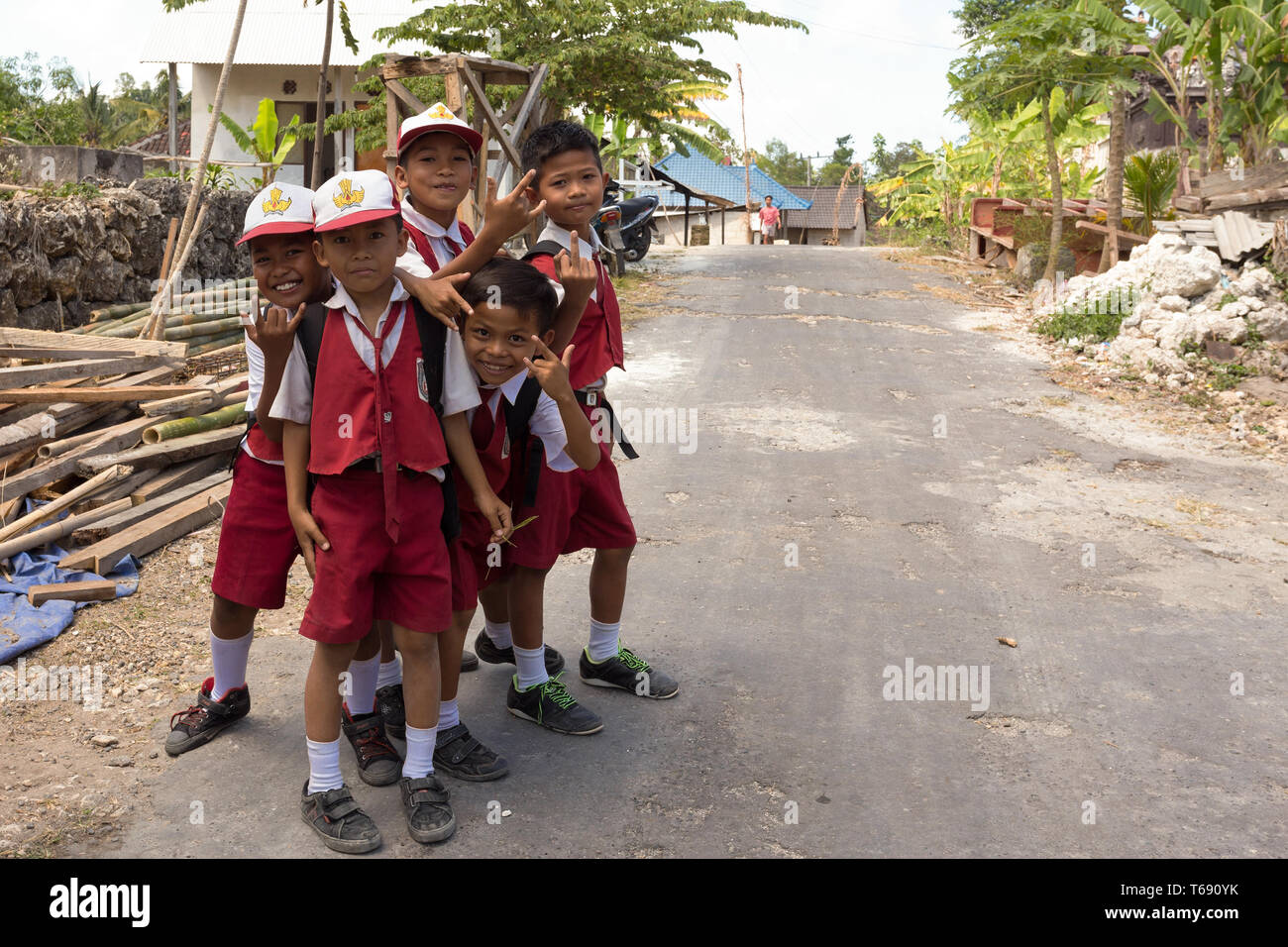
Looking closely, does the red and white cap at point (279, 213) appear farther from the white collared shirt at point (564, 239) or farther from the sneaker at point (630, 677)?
the sneaker at point (630, 677)

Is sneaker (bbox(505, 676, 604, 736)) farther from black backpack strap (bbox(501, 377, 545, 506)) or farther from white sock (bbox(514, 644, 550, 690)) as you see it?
black backpack strap (bbox(501, 377, 545, 506))

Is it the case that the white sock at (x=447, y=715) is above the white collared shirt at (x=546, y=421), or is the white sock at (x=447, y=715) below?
below

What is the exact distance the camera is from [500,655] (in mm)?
4008

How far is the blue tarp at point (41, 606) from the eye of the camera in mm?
4098

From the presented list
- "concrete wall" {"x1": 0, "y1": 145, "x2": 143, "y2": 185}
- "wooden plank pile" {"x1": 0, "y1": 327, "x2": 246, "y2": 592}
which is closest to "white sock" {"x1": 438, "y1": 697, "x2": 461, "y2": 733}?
"wooden plank pile" {"x1": 0, "y1": 327, "x2": 246, "y2": 592}

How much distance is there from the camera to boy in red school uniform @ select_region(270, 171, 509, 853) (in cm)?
277

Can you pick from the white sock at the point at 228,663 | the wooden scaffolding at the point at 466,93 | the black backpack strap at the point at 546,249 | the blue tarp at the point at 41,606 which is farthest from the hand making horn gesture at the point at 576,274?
the wooden scaffolding at the point at 466,93

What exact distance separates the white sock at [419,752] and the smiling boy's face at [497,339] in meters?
1.00

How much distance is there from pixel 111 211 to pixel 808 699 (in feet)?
23.1

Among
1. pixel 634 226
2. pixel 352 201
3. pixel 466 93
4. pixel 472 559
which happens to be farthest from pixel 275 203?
pixel 634 226

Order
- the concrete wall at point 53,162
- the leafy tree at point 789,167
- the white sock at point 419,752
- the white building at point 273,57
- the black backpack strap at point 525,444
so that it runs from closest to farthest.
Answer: the white sock at point 419,752 < the black backpack strap at point 525,444 < the concrete wall at point 53,162 < the white building at point 273,57 < the leafy tree at point 789,167

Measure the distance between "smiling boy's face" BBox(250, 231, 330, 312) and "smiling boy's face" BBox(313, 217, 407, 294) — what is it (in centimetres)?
14

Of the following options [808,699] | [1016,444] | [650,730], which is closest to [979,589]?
[808,699]

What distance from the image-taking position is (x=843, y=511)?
598cm
